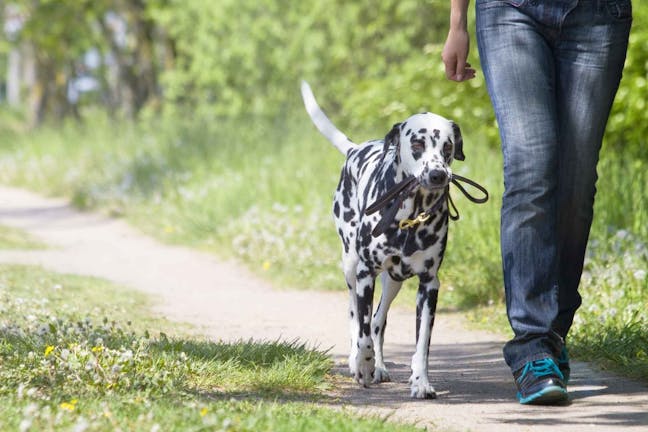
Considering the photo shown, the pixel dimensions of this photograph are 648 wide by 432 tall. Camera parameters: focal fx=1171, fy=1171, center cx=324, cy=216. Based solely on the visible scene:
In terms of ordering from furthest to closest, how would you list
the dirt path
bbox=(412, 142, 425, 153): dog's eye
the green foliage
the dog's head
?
the green foliage → bbox=(412, 142, 425, 153): dog's eye → the dog's head → the dirt path

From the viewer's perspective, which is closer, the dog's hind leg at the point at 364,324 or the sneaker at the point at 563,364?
the sneaker at the point at 563,364

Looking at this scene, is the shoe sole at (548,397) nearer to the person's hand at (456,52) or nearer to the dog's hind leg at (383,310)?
the dog's hind leg at (383,310)

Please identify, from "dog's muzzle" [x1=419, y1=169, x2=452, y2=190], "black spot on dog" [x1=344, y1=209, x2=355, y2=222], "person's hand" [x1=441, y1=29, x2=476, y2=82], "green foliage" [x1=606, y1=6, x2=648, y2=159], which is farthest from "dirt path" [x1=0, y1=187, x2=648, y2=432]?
"green foliage" [x1=606, y1=6, x2=648, y2=159]

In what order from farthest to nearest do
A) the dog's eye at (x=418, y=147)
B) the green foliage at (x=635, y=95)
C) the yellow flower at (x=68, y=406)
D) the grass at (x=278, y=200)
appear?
the green foliage at (x=635, y=95) < the grass at (x=278, y=200) < the dog's eye at (x=418, y=147) < the yellow flower at (x=68, y=406)

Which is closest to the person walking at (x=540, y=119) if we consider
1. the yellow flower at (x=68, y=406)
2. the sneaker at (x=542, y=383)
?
the sneaker at (x=542, y=383)

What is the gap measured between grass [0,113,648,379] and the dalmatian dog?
1.15 metres

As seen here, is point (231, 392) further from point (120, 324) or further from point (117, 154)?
point (117, 154)

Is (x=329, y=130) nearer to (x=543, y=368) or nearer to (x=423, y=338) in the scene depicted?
(x=423, y=338)

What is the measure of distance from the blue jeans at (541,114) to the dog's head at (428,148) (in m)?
0.23

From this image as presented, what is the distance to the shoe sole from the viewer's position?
4.60m

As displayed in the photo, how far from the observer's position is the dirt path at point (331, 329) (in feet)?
14.9

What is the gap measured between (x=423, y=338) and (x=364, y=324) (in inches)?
12.9

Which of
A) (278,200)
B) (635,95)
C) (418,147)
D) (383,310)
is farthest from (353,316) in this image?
(278,200)

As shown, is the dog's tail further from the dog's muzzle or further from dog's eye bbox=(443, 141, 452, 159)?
the dog's muzzle
